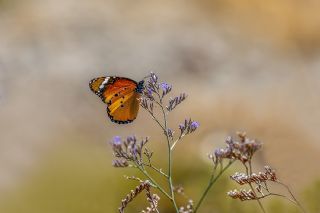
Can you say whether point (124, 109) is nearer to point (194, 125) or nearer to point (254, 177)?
point (194, 125)

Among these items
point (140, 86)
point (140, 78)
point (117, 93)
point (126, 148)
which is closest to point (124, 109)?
point (117, 93)

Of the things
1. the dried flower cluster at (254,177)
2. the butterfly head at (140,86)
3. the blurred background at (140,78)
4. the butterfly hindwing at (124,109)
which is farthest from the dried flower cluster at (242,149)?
the blurred background at (140,78)

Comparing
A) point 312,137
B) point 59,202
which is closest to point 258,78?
point 312,137

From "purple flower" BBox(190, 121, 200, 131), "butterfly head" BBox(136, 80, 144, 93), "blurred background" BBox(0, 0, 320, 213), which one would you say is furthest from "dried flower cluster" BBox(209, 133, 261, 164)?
"blurred background" BBox(0, 0, 320, 213)

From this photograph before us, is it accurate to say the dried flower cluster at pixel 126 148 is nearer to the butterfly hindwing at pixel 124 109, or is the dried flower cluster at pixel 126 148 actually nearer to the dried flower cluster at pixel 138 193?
the dried flower cluster at pixel 138 193

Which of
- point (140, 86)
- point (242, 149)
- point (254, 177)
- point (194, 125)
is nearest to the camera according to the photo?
point (242, 149)

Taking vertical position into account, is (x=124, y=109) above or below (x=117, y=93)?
below

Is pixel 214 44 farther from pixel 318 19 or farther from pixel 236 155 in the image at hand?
pixel 236 155
